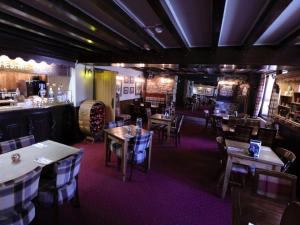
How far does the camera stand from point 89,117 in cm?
483

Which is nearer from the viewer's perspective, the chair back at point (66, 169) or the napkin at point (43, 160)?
the chair back at point (66, 169)

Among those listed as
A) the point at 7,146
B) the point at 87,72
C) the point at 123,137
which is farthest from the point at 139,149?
the point at 87,72

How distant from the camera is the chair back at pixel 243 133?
413 centimetres

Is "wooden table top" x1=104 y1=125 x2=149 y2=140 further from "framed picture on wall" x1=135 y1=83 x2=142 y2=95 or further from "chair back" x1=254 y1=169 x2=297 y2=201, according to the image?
"framed picture on wall" x1=135 y1=83 x2=142 y2=95

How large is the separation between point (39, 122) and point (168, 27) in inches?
142

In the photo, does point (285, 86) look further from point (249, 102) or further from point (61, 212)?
point (61, 212)

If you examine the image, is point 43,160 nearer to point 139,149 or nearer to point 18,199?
point 18,199

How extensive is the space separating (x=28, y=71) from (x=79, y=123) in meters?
1.77

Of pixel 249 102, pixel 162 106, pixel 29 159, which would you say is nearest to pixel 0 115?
pixel 29 159

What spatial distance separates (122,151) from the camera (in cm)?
324

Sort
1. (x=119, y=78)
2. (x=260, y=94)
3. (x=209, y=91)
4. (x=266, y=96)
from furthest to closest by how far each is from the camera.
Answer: (x=209, y=91) < (x=119, y=78) < (x=260, y=94) < (x=266, y=96)

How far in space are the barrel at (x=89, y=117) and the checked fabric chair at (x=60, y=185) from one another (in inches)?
111

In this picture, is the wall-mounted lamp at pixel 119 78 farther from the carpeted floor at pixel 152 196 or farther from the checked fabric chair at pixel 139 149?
the checked fabric chair at pixel 139 149

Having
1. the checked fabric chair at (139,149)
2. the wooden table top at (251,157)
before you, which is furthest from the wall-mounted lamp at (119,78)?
the wooden table top at (251,157)
